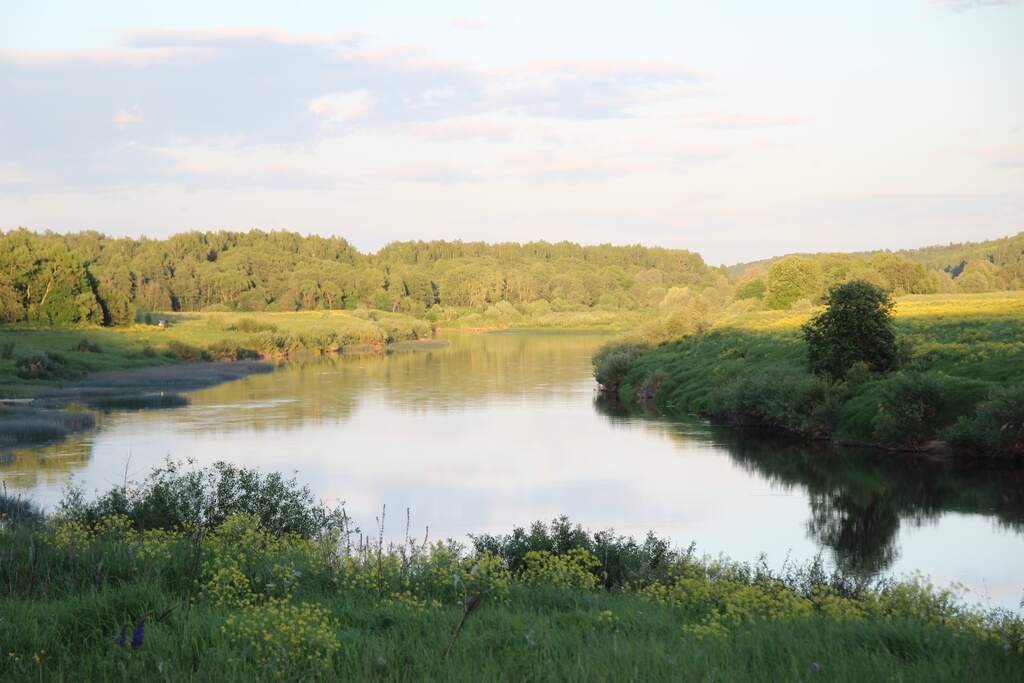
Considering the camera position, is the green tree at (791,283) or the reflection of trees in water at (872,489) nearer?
the reflection of trees in water at (872,489)

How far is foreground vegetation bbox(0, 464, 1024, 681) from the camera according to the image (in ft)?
18.9

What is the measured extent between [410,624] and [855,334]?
32.2 meters

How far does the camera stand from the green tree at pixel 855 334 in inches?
1416

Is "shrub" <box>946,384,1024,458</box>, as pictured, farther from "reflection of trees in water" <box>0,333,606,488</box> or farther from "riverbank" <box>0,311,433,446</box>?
"riverbank" <box>0,311,433,446</box>

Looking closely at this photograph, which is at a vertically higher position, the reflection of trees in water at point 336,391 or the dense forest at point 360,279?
the dense forest at point 360,279

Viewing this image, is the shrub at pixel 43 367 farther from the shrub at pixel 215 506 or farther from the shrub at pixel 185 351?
the shrub at pixel 215 506

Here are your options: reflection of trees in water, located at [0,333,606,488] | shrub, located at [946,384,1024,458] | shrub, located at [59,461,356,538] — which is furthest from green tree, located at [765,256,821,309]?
shrub, located at [59,461,356,538]

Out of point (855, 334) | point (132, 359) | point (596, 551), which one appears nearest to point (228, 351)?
point (132, 359)

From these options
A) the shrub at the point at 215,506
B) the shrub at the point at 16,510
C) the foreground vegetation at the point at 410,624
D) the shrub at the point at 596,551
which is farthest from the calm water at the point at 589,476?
the foreground vegetation at the point at 410,624

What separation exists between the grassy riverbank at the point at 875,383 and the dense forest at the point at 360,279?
10.3 metres

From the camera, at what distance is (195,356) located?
65.9 meters

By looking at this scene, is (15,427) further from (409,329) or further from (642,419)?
(409,329)

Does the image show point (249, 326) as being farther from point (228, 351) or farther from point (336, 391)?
point (336, 391)

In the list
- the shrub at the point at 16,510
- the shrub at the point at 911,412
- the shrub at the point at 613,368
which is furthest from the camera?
the shrub at the point at 613,368
